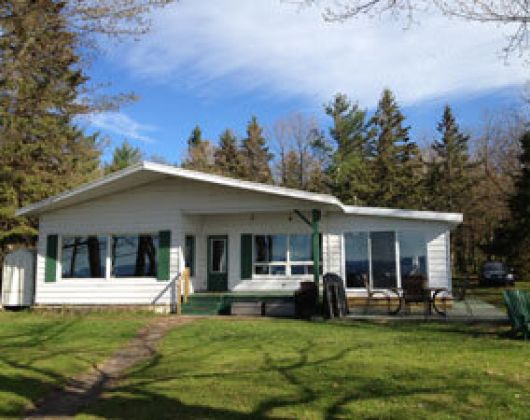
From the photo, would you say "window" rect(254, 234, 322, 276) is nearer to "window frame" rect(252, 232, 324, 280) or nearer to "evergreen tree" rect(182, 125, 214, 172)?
"window frame" rect(252, 232, 324, 280)

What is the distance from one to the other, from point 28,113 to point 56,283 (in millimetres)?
5529

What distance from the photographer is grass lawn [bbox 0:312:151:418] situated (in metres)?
6.13

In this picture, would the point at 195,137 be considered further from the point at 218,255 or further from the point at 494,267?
the point at 218,255

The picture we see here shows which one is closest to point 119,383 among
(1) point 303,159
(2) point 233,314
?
(2) point 233,314

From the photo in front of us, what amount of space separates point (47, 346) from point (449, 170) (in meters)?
34.2

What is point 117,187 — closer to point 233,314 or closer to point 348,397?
point 233,314

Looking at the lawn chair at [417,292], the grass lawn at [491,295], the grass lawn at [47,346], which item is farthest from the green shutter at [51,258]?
the grass lawn at [491,295]

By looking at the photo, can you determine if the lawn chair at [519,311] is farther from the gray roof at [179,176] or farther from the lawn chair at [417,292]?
the gray roof at [179,176]

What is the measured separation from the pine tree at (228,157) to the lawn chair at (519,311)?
3123cm

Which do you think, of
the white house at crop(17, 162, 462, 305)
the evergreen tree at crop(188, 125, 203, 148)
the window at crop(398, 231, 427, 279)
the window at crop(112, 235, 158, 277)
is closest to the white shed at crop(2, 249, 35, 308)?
the white house at crop(17, 162, 462, 305)

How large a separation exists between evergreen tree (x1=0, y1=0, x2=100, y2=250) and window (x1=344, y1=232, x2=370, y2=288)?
8.35 meters

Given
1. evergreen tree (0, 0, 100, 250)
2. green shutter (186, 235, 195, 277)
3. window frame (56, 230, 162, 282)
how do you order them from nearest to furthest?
1. evergreen tree (0, 0, 100, 250)
2. window frame (56, 230, 162, 282)
3. green shutter (186, 235, 195, 277)

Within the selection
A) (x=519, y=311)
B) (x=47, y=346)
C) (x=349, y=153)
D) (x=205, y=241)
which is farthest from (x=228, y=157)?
(x=519, y=311)

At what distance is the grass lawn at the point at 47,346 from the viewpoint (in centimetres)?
613
